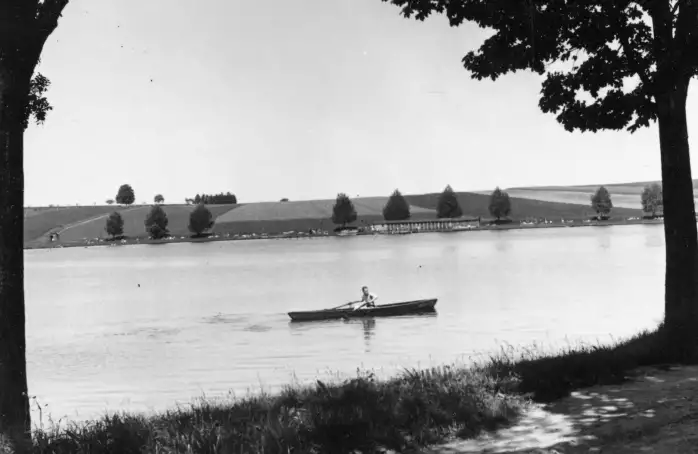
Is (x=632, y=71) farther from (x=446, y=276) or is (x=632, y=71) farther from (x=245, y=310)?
(x=446, y=276)

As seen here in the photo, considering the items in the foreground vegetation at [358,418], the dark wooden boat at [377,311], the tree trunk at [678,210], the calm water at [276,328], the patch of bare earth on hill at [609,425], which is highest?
the tree trunk at [678,210]

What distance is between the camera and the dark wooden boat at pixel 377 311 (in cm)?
5047

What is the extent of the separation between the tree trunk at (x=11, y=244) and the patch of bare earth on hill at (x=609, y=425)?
6.00m

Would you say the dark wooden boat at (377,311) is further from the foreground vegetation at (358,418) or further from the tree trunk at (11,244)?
the tree trunk at (11,244)

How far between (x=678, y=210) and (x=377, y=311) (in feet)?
118

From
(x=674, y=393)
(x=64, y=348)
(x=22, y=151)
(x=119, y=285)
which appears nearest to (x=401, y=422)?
(x=674, y=393)

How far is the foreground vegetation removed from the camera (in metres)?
9.26

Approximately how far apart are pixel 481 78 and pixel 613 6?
9.91 feet

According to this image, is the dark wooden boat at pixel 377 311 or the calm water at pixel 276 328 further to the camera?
the dark wooden boat at pixel 377 311

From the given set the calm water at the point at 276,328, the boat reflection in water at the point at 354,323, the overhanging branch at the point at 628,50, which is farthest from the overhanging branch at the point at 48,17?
the boat reflection in water at the point at 354,323

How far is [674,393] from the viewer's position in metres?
11.2

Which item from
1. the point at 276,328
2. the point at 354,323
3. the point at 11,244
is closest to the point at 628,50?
the point at 11,244

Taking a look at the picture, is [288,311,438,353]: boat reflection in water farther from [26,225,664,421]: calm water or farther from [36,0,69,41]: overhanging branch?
[36,0,69,41]: overhanging branch

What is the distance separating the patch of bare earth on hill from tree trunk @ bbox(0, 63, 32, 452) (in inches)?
236
